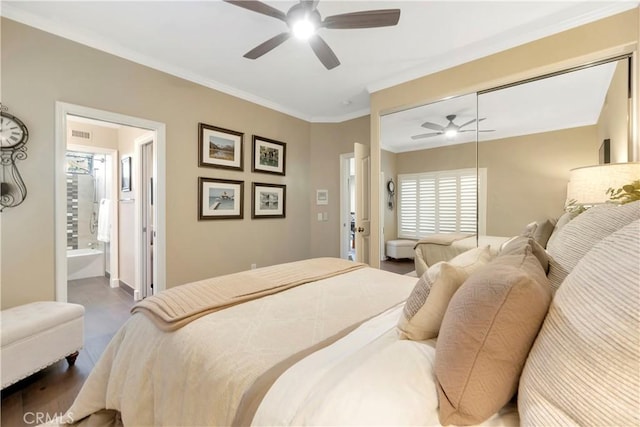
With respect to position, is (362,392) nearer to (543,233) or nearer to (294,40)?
(543,233)

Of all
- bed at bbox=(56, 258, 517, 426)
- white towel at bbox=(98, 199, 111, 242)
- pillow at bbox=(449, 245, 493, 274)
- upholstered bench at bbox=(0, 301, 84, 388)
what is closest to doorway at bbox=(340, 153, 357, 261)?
bed at bbox=(56, 258, 517, 426)

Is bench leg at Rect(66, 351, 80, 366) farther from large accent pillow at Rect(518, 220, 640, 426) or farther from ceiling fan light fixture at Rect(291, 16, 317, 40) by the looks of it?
ceiling fan light fixture at Rect(291, 16, 317, 40)

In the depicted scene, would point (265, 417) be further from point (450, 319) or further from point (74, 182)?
point (74, 182)

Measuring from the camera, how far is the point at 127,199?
13.3 ft

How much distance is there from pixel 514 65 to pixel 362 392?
9.84 ft

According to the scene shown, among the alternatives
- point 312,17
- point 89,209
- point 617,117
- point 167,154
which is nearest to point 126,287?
point 167,154

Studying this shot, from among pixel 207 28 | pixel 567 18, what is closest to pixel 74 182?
pixel 207 28

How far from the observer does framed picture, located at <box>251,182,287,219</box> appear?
382 centimetres

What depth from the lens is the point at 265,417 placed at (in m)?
0.72

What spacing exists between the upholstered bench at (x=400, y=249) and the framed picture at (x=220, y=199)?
2.02 meters

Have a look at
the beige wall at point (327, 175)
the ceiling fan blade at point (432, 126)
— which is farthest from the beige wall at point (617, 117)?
the beige wall at point (327, 175)

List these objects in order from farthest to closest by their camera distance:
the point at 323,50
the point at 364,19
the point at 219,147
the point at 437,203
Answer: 1. the point at 219,147
2. the point at 437,203
3. the point at 323,50
4. the point at 364,19

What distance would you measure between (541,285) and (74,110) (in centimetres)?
341

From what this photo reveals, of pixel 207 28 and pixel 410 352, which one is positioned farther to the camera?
pixel 207 28
